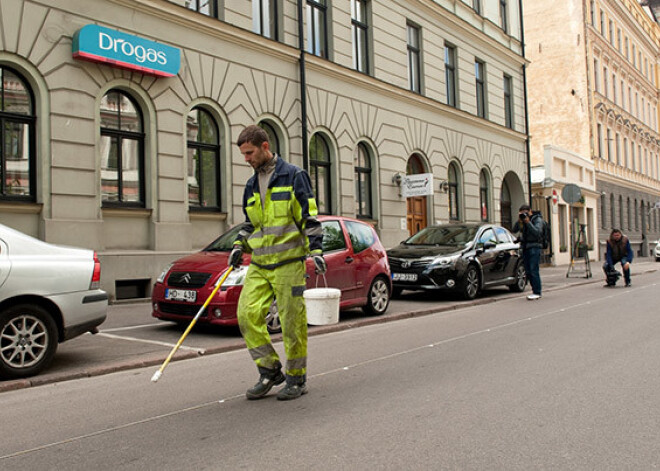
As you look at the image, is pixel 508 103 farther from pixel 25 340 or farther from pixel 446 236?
pixel 25 340

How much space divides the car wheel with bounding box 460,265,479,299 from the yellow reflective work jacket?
8.07 m

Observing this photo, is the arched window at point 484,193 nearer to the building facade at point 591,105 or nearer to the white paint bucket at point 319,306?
the building facade at point 591,105

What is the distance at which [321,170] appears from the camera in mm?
17344

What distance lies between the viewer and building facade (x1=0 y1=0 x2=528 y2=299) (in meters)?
11.1

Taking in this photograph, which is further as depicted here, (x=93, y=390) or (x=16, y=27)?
(x=16, y=27)

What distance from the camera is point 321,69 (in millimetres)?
16938

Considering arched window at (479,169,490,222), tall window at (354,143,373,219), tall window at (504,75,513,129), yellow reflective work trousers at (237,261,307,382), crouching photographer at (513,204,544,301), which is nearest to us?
yellow reflective work trousers at (237,261,307,382)

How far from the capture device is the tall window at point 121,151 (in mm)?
12180

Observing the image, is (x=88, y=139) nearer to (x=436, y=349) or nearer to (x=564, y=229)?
(x=436, y=349)

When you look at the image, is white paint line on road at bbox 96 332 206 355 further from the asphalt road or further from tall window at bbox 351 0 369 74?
tall window at bbox 351 0 369 74

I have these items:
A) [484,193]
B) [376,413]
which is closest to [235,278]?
Result: [376,413]

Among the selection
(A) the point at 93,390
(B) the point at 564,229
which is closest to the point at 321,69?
(A) the point at 93,390

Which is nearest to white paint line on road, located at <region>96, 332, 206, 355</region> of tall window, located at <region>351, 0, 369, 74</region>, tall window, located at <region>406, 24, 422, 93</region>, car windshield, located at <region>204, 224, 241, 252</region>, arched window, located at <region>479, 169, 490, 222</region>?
car windshield, located at <region>204, 224, 241, 252</region>

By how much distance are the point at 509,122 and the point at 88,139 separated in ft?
68.7
